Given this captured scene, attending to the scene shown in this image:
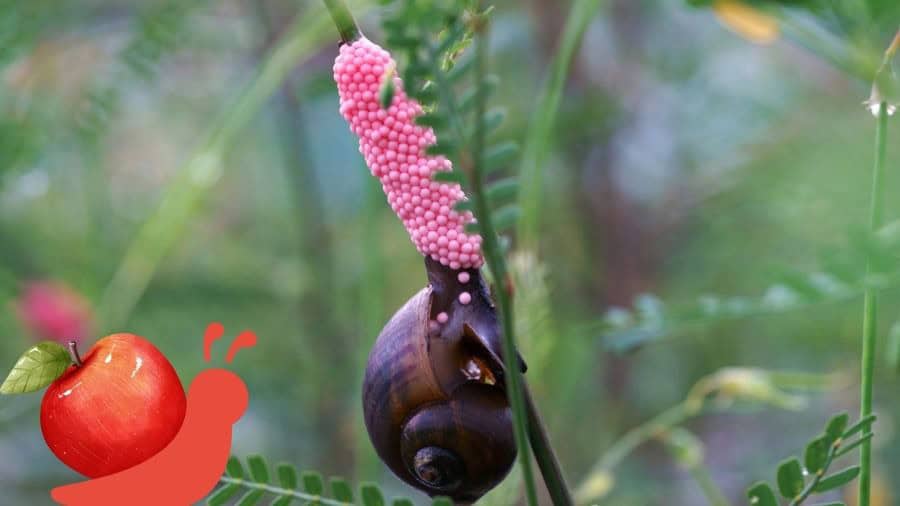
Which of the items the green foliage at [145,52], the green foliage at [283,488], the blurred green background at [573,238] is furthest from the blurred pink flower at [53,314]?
the green foliage at [283,488]

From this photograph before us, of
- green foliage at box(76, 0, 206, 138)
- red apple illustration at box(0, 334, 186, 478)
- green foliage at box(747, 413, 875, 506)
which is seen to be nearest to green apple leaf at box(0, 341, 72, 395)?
red apple illustration at box(0, 334, 186, 478)

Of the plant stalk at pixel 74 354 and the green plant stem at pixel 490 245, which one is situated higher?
the green plant stem at pixel 490 245

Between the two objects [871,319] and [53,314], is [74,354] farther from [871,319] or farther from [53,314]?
[53,314]

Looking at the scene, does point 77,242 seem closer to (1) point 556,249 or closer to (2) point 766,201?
(1) point 556,249

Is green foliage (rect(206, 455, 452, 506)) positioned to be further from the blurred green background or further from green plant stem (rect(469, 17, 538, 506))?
the blurred green background

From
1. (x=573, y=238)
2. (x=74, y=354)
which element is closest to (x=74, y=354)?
(x=74, y=354)

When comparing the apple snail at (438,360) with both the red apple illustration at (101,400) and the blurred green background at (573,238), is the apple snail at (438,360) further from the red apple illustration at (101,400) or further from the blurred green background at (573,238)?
the blurred green background at (573,238)

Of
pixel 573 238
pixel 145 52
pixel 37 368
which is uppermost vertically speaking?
pixel 573 238
